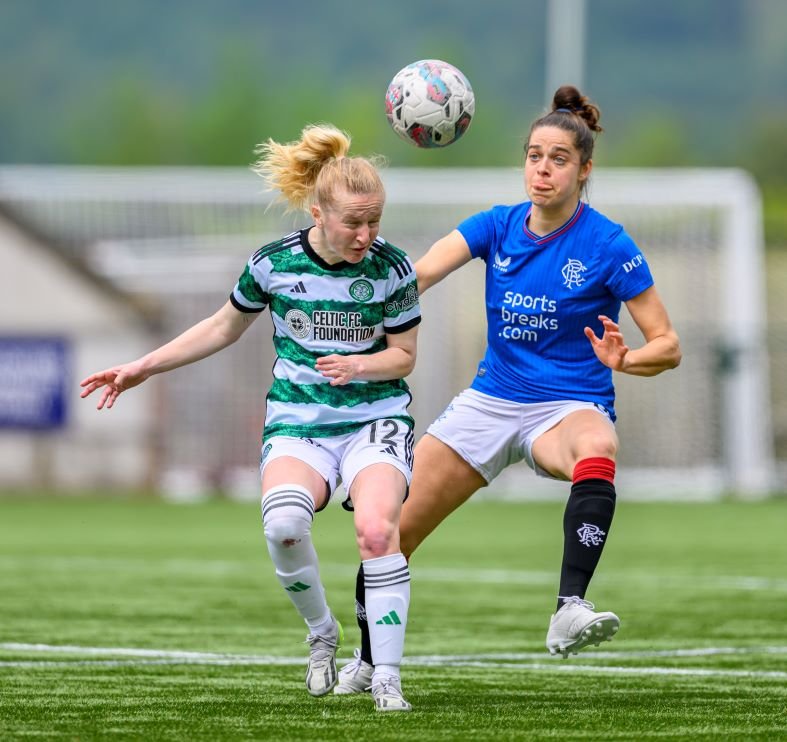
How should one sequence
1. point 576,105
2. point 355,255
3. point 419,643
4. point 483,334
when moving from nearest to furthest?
point 355,255
point 576,105
point 419,643
point 483,334

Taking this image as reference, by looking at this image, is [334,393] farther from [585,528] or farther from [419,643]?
[419,643]

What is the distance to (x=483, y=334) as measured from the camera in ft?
82.2

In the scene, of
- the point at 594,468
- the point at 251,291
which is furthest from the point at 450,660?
the point at 251,291

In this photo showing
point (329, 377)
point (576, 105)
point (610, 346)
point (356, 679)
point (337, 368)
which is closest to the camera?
point (337, 368)

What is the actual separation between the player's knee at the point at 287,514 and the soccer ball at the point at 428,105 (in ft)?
5.23

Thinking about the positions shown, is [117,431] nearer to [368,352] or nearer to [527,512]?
[527,512]

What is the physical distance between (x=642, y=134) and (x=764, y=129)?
685cm

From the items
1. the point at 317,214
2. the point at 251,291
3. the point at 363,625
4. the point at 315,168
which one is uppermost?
the point at 315,168

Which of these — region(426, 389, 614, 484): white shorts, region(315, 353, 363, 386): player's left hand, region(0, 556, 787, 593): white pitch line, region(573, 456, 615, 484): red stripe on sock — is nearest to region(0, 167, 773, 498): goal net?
region(0, 556, 787, 593): white pitch line

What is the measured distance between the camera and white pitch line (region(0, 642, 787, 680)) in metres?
7.15

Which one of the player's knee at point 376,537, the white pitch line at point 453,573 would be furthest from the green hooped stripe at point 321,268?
the white pitch line at point 453,573

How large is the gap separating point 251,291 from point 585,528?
4.74 feet

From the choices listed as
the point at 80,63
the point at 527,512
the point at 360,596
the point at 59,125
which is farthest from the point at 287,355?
the point at 80,63

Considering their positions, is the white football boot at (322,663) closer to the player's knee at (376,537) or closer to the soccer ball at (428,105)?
the player's knee at (376,537)
